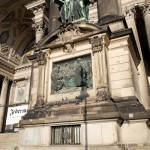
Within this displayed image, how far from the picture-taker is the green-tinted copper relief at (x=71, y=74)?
7.49 meters

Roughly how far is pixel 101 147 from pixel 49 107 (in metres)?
2.60

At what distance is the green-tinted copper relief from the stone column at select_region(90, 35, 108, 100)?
1.17ft

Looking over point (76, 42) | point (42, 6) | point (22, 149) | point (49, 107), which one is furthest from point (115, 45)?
point (42, 6)

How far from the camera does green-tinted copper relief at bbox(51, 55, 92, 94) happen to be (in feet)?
24.6

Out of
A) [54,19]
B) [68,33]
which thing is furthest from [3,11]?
[68,33]

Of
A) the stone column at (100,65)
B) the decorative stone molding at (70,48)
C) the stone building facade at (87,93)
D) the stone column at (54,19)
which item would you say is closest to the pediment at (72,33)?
the stone building facade at (87,93)

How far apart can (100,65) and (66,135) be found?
2712mm

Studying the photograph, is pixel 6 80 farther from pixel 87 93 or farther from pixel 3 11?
pixel 87 93

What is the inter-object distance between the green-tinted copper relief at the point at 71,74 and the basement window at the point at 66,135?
1493 mm

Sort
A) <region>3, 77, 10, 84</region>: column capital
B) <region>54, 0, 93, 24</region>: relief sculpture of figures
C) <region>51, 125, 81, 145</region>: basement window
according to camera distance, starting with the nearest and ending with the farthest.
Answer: <region>51, 125, 81, 145</region>: basement window, <region>54, 0, 93, 24</region>: relief sculpture of figures, <region>3, 77, 10, 84</region>: column capital

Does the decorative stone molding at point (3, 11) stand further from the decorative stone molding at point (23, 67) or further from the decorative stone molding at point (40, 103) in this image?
the decorative stone molding at point (40, 103)

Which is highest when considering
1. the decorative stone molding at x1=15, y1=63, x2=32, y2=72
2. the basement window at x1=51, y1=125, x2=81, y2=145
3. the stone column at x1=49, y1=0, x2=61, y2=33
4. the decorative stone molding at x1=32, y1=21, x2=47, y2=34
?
the decorative stone molding at x1=32, y1=21, x2=47, y2=34

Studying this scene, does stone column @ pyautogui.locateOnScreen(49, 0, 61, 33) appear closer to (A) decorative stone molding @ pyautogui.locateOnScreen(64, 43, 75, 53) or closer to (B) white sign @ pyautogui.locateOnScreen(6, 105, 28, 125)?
(A) decorative stone molding @ pyautogui.locateOnScreen(64, 43, 75, 53)

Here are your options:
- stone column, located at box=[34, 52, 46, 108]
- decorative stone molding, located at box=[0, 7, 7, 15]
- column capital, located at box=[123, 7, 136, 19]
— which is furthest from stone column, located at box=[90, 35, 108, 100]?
decorative stone molding, located at box=[0, 7, 7, 15]
